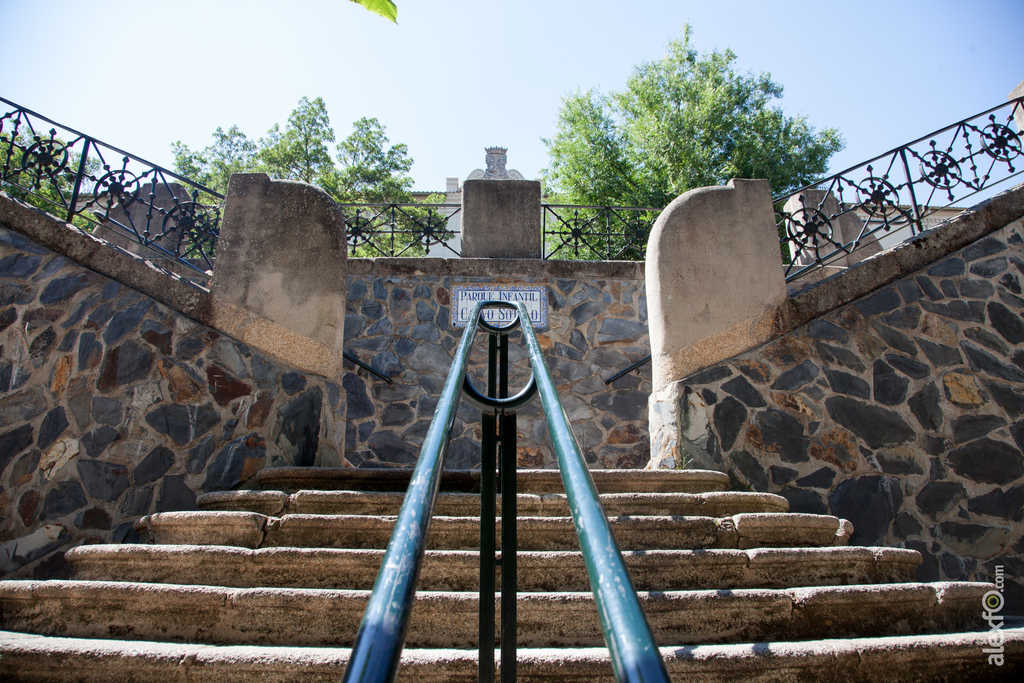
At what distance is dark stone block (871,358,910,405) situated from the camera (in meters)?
3.75

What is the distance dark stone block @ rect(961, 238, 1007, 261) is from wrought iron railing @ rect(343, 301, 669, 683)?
406 cm

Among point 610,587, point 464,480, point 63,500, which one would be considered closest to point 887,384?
point 464,480

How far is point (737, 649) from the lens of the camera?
1801 millimetres

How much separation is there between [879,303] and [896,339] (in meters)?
0.26

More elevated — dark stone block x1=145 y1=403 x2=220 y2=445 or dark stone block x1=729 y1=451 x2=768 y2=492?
dark stone block x1=145 y1=403 x2=220 y2=445

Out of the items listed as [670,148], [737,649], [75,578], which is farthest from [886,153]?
[670,148]

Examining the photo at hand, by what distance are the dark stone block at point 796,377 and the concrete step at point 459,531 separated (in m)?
1.30

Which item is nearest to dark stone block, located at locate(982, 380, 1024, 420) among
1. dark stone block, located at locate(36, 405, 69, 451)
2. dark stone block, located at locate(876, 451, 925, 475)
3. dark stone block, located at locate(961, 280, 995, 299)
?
dark stone block, located at locate(961, 280, 995, 299)

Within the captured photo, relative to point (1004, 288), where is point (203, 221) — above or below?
above

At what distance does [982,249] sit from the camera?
4.18m

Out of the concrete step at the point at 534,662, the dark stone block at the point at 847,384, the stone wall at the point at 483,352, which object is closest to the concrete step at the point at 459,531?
the concrete step at the point at 534,662

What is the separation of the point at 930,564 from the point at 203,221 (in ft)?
21.4

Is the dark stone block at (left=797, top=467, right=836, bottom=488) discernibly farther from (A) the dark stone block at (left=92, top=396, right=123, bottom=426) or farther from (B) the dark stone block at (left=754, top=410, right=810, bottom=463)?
(A) the dark stone block at (left=92, top=396, right=123, bottom=426)

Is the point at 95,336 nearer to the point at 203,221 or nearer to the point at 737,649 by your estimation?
the point at 203,221
